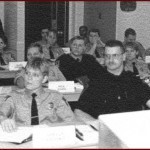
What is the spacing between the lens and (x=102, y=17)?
7445 millimetres

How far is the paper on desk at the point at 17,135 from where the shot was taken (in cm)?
179

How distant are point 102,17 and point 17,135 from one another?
5801 millimetres

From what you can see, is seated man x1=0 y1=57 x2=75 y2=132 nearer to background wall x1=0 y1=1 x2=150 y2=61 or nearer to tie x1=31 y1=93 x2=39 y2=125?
tie x1=31 y1=93 x2=39 y2=125

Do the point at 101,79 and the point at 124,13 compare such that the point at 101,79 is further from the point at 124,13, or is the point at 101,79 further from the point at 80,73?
the point at 124,13

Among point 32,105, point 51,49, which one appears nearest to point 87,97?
point 32,105

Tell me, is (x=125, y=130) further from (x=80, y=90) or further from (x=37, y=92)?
(x=80, y=90)

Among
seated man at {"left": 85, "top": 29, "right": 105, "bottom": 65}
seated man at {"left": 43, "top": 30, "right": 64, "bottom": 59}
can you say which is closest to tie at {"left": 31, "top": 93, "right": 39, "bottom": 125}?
seated man at {"left": 43, "top": 30, "right": 64, "bottom": 59}

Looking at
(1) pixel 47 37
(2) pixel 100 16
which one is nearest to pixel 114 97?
(1) pixel 47 37

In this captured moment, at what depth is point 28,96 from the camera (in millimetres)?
2338

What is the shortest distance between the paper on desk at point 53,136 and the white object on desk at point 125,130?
79cm

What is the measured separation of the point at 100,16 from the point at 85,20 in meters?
0.78

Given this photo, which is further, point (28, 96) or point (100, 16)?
point (100, 16)

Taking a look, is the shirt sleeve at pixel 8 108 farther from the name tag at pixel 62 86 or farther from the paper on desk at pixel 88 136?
the name tag at pixel 62 86

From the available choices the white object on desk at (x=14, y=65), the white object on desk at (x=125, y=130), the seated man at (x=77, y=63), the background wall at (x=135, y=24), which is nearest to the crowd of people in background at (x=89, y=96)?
the white object on desk at (x=125, y=130)
